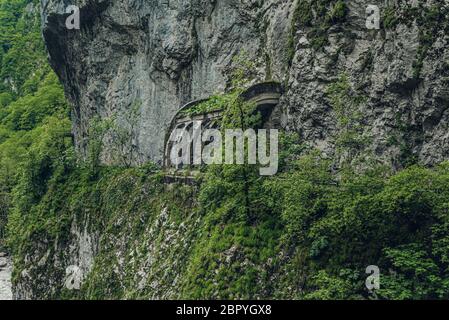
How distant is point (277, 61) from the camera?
120ft

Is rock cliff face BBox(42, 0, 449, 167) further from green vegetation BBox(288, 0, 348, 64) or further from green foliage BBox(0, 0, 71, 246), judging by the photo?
green foliage BBox(0, 0, 71, 246)

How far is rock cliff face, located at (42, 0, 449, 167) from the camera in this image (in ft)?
88.5
